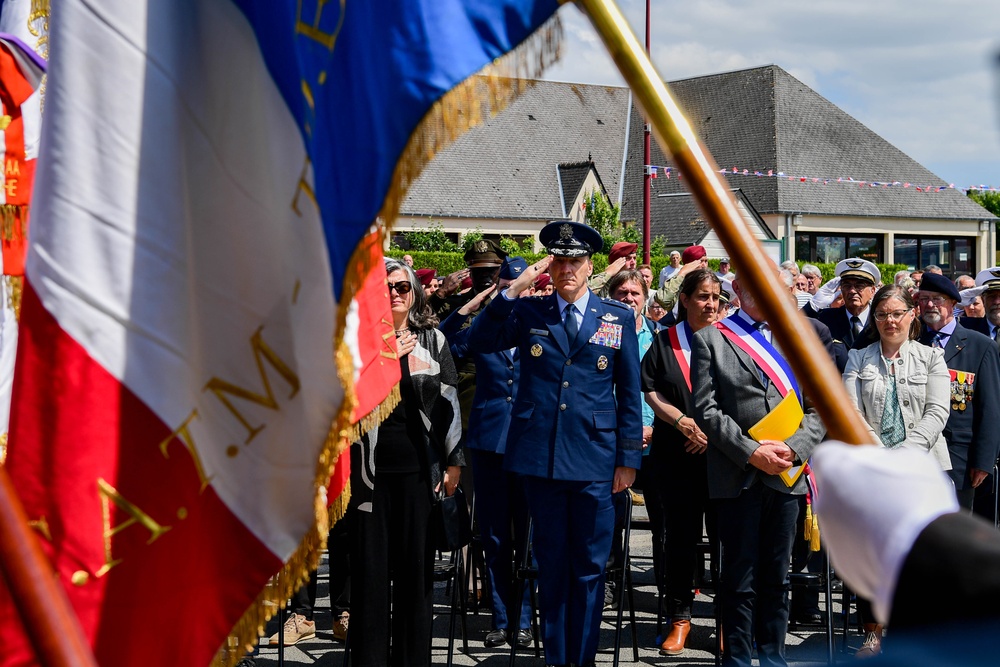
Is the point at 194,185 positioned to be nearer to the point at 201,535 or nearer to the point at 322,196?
the point at 322,196

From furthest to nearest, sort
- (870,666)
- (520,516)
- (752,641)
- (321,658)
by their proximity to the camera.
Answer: (520,516)
(321,658)
(752,641)
(870,666)

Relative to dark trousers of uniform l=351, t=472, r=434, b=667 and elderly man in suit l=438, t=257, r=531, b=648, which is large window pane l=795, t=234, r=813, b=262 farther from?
dark trousers of uniform l=351, t=472, r=434, b=667

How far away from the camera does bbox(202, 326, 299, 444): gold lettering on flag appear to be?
89.9 inches

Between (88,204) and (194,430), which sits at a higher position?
(88,204)

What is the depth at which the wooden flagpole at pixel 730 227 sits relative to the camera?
1.58 metres

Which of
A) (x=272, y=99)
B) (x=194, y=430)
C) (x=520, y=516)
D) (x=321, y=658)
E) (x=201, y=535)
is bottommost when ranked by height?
(x=321, y=658)

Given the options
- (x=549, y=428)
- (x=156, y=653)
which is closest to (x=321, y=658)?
(x=549, y=428)

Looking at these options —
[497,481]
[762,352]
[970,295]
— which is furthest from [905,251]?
[762,352]

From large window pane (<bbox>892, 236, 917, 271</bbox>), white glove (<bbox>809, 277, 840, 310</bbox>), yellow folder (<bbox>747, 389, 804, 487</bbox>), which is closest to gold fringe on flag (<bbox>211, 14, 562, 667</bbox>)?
yellow folder (<bbox>747, 389, 804, 487</bbox>)

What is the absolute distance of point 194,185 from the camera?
232 centimetres

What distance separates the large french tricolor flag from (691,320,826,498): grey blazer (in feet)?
11.1

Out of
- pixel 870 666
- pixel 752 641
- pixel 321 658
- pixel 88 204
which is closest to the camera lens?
pixel 870 666

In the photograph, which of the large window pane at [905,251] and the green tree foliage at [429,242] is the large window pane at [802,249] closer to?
the large window pane at [905,251]

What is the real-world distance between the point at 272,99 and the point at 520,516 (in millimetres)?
4690
